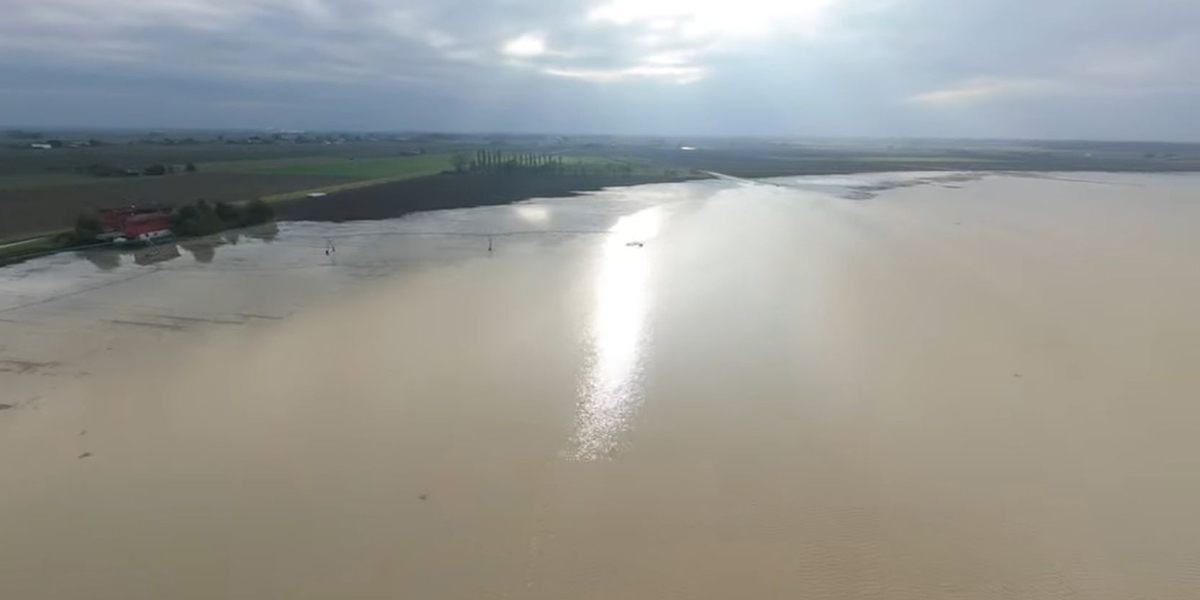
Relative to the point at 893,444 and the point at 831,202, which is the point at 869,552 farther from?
the point at 831,202

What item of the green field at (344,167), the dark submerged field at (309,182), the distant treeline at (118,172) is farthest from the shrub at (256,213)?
the distant treeline at (118,172)

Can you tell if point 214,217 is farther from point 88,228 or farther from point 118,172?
point 118,172

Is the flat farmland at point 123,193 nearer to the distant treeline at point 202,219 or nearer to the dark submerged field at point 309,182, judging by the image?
the dark submerged field at point 309,182

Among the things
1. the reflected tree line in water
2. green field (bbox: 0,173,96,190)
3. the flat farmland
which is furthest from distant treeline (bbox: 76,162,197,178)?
the reflected tree line in water

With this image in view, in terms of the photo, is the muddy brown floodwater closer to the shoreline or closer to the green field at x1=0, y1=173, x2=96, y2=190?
the shoreline

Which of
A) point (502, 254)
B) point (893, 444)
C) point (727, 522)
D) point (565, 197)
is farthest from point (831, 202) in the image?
point (727, 522)

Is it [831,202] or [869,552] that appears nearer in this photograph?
[869,552]
